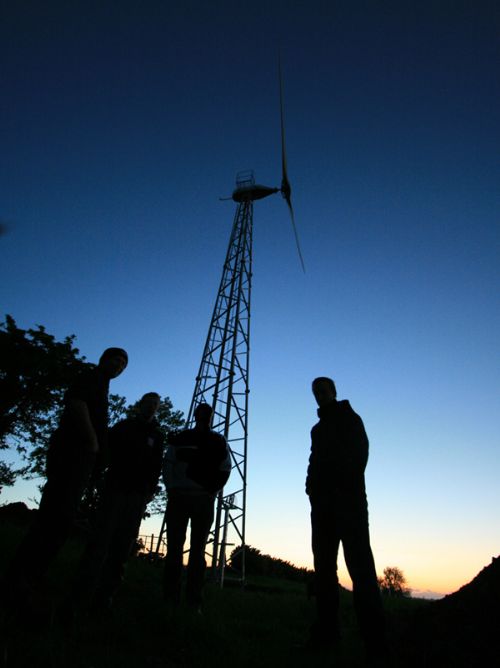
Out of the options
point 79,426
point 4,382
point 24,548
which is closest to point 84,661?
point 24,548

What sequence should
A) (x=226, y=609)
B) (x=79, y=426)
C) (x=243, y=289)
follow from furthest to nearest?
1. (x=243, y=289)
2. (x=226, y=609)
3. (x=79, y=426)

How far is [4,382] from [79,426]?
615 inches

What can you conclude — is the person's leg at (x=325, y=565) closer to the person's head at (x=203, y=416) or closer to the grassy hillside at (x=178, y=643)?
the grassy hillside at (x=178, y=643)

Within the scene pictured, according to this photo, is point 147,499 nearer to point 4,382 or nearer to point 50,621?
point 50,621

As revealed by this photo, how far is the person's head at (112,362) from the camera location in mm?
3148

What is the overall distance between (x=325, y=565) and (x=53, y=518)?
6.69 feet

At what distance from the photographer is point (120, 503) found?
3270mm

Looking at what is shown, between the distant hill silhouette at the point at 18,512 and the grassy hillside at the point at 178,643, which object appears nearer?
the grassy hillside at the point at 178,643

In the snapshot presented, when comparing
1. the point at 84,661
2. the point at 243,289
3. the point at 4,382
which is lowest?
the point at 84,661

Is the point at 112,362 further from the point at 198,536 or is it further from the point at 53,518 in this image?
the point at 198,536

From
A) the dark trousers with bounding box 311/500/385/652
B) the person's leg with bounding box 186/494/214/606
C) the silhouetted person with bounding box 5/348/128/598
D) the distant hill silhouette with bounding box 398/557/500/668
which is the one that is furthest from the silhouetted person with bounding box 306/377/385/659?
the silhouetted person with bounding box 5/348/128/598

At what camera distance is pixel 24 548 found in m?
2.46

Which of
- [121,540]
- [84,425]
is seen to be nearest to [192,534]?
[121,540]

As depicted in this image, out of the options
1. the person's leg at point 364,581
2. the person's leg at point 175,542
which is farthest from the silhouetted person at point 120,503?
the person's leg at point 364,581
